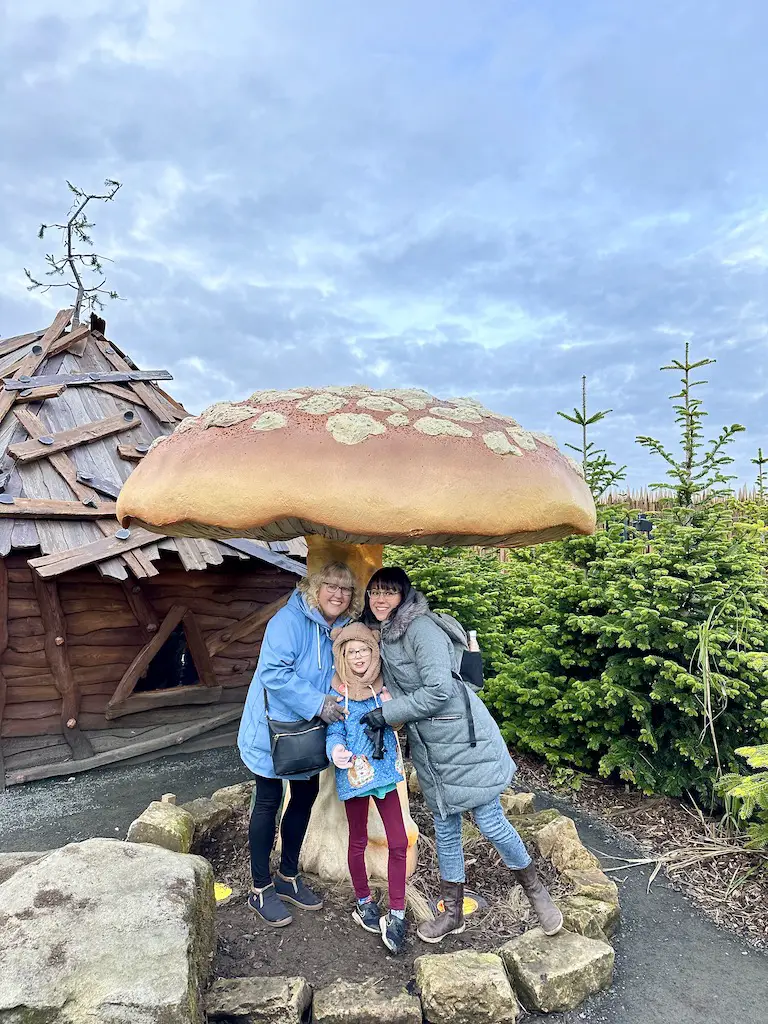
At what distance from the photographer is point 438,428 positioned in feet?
8.29

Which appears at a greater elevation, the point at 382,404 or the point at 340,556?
the point at 382,404

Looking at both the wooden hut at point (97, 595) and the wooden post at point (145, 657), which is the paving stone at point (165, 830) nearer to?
the wooden hut at point (97, 595)

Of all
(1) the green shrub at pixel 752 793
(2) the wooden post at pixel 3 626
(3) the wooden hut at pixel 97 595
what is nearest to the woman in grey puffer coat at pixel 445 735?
(1) the green shrub at pixel 752 793

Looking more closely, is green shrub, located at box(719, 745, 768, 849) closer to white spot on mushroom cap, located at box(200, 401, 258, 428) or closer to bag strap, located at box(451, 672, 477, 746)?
Result: bag strap, located at box(451, 672, 477, 746)

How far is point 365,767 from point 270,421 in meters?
1.59

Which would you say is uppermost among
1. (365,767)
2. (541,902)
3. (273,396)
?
(273,396)

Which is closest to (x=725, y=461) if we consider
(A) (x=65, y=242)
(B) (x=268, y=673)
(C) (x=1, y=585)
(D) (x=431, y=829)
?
(D) (x=431, y=829)

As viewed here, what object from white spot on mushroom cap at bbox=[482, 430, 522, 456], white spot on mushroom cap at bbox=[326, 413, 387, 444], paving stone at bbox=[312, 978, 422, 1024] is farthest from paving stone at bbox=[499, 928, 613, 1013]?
white spot on mushroom cap at bbox=[326, 413, 387, 444]

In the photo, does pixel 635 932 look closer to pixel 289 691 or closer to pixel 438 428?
pixel 289 691

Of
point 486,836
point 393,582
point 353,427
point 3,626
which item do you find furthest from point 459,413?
point 3,626

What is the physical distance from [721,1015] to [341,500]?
268cm

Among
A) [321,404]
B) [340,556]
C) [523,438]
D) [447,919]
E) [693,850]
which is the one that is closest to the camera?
[321,404]

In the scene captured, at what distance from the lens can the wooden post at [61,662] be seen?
5.40 m

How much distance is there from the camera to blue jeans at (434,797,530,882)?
2734 millimetres
